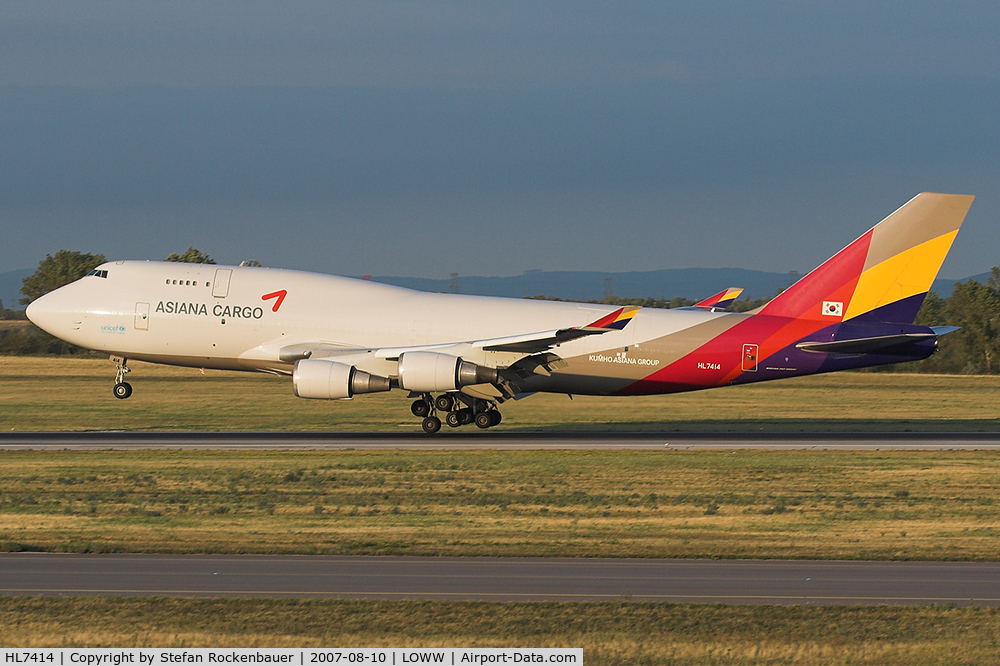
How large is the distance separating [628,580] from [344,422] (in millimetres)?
25881

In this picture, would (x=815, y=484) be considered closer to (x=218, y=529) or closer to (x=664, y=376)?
(x=664, y=376)

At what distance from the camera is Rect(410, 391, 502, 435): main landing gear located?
3509 cm

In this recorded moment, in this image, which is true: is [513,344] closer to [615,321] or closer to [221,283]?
[615,321]

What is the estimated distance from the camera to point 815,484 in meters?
24.7

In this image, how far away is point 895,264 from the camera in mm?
34625

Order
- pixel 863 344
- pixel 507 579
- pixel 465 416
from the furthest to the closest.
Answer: pixel 465 416, pixel 863 344, pixel 507 579

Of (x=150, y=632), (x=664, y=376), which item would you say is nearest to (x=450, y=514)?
(x=150, y=632)

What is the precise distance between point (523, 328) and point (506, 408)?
212 inches

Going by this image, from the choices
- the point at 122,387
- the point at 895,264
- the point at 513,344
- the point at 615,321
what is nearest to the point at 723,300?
the point at 895,264

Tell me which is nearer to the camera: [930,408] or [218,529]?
[218,529]

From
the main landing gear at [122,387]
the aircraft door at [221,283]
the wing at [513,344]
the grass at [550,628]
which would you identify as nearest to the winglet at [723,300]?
the wing at [513,344]

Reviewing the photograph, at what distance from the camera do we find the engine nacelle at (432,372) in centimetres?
3266

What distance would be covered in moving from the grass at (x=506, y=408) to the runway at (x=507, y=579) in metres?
21.4

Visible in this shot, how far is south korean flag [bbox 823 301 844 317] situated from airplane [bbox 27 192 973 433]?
0.13 feet
